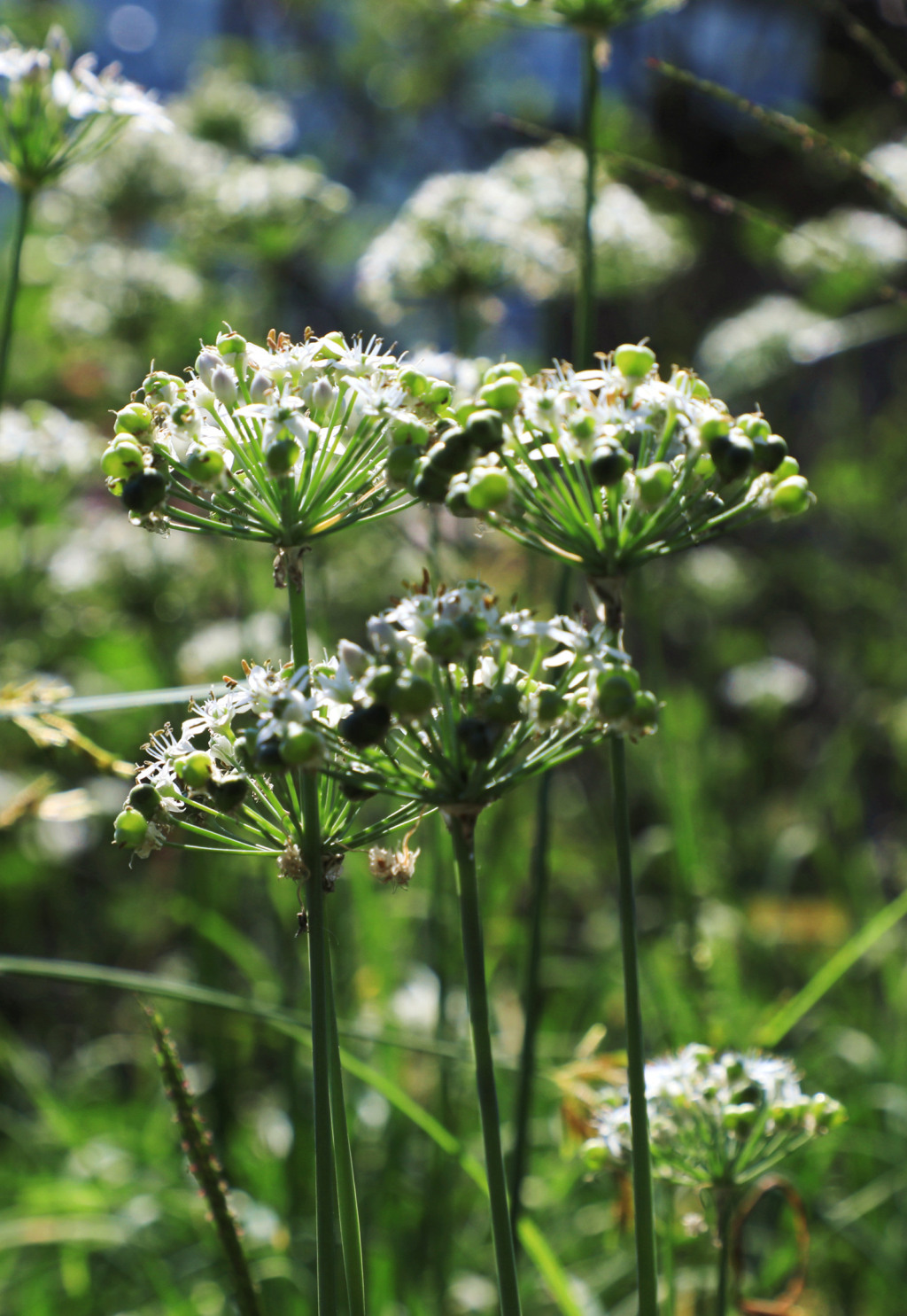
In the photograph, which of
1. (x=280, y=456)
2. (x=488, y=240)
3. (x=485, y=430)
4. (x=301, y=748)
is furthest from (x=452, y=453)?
(x=488, y=240)

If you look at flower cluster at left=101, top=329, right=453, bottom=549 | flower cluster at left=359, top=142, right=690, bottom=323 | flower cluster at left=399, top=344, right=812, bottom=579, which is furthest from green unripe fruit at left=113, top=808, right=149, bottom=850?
flower cluster at left=359, top=142, right=690, bottom=323

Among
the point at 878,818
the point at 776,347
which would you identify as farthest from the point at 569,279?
the point at 878,818

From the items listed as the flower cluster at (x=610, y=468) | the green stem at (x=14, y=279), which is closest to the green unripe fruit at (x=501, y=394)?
the flower cluster at (x=610, y=468)

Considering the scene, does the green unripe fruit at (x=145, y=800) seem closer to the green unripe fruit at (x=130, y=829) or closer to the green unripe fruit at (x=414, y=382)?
the green unripe fruit at (x=130, y=829)

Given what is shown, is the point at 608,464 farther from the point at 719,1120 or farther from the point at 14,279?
the point at 14,279

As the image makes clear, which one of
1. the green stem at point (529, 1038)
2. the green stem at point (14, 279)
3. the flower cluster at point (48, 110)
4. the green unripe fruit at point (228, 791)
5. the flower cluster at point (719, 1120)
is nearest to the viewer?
the green unripe fruit at point (228, 791)

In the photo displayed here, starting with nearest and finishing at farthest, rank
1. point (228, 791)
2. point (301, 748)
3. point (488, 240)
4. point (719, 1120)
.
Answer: point (301, 748)
point (228, 791)
point (719, 1120)
point (488, 240)

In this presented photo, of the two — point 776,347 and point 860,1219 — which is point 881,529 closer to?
point 776,347
